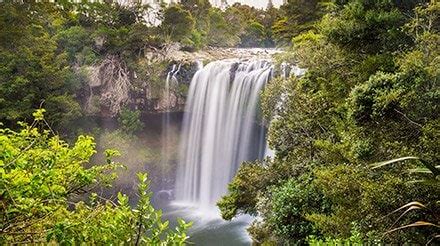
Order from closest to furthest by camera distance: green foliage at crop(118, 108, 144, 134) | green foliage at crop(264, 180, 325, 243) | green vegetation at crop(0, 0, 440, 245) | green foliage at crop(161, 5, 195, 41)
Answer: green vegetation at crop(0, 0, 440, 245) → green foliage at crop(264, 180, 325, 243) → green foliage at crop(118, 108, 144, 134) → green foliage at crop(161, 5, 195, 41)

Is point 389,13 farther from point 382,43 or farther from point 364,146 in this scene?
point 364,146

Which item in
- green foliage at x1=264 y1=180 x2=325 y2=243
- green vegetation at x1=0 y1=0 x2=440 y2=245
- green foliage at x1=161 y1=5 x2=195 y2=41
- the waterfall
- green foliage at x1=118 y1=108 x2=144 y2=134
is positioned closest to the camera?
green vegetation at x1=0 y1=0 x2=440 y2=245

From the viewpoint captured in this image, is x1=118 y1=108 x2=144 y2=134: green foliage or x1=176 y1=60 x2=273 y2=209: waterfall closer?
x1=176 y1=60 x2=273 y2=209: waterfall

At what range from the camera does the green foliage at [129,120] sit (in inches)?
772

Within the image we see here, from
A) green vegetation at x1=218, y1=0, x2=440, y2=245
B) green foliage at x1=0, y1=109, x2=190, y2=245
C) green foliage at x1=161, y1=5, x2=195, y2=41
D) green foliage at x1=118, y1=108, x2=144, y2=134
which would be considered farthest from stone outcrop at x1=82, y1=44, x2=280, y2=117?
green foliage at x1=0, y1=109, x2=190, y2=245

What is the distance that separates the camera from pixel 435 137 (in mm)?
5285

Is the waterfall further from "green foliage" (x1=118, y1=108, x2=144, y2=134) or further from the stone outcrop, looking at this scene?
"green foliage" (x1=118, y1=108, x2=144, y2=134)

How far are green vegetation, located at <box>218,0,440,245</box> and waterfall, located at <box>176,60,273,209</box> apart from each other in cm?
620

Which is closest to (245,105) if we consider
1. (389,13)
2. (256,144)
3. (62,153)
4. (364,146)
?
(256,144)

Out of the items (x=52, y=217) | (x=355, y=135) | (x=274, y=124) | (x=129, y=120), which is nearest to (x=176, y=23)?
(x=129, y=120)

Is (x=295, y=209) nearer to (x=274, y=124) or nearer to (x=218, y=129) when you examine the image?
(x=274, y=124)

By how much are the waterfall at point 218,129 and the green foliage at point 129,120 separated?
2.79 metres

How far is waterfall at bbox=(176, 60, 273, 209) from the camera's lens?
706 inches

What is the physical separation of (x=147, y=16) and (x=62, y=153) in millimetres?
18793
